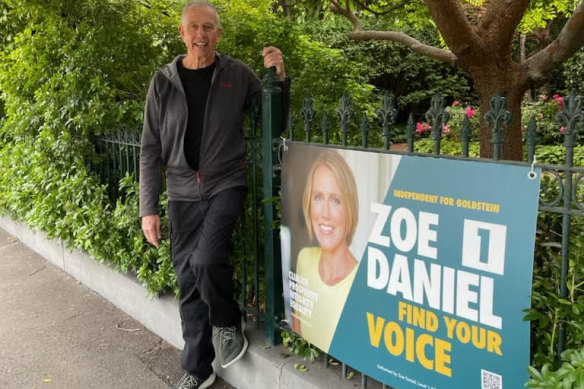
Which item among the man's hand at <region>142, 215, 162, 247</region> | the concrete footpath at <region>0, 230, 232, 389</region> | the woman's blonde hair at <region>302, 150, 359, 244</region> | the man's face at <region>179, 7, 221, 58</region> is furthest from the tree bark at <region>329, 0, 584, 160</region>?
the concrete footpath at <region>0, 230, 232, 389</region>

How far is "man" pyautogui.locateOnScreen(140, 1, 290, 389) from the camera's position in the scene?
3262 mm

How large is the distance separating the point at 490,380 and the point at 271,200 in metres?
1.54

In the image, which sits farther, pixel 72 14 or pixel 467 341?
pixel 72 14

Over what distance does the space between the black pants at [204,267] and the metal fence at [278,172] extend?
208mm

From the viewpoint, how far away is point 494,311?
218 centimetres

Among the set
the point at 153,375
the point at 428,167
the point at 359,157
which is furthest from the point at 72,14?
A: the point at 428,167

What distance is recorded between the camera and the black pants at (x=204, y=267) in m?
3.25

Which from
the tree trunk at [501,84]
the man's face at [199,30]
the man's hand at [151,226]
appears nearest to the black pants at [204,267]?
the man's hand at [151,226]

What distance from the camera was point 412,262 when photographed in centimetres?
246

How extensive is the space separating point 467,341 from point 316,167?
1116 millimetres

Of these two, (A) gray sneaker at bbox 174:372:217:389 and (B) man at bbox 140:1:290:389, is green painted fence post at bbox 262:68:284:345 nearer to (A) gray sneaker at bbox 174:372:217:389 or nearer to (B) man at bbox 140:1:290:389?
(B) man at bbox 140:1:290:389

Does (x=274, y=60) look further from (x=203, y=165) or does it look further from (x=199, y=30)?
(x=203, y=165)

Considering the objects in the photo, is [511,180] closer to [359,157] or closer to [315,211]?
[359,157]

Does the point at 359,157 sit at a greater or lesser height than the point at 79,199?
greater
